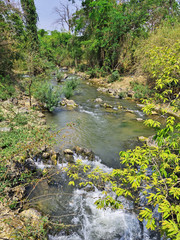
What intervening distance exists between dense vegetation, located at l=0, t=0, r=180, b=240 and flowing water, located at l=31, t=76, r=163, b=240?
0.40 meters

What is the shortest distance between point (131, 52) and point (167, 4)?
673 cm

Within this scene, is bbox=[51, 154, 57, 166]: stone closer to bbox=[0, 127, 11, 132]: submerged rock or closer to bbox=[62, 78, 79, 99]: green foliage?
bbox=[0, 127, 11, 132]: submerged rock

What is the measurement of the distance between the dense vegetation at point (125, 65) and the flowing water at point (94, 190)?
1.32 feet

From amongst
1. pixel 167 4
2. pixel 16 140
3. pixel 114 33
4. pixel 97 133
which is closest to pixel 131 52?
pixel 114 33

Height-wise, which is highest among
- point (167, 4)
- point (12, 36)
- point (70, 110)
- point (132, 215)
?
point (167, 4)

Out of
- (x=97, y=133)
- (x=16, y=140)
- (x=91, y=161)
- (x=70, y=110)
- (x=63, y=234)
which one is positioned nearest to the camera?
(x=63, y=234)

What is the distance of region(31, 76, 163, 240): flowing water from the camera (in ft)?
9.89

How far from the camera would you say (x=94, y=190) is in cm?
392

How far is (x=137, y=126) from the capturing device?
7.90 m

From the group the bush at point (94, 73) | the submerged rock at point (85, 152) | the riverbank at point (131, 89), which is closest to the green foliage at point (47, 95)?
the submerged rock at point (85, 152)

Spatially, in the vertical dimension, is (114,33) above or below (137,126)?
above

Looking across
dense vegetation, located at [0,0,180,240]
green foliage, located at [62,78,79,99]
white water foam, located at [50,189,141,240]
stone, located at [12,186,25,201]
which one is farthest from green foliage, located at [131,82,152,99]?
stone, located at [12,186,25,201]

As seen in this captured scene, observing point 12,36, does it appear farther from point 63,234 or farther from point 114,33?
point 114,33

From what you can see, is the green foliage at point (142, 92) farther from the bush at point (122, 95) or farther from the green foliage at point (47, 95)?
the green foliage at point (47, 95)
